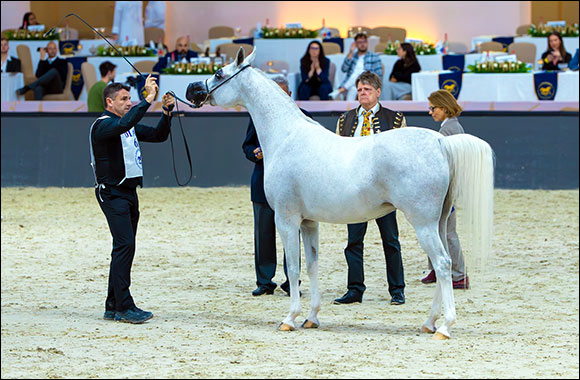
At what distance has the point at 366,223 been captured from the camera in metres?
7.86

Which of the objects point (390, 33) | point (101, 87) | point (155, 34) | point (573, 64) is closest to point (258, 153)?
point (101, 87)

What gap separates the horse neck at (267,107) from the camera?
23.5 feet

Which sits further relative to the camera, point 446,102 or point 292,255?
point 446,102

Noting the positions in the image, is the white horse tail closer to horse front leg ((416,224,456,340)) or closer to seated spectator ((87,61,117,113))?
horse front leg ((416,224,456,340))

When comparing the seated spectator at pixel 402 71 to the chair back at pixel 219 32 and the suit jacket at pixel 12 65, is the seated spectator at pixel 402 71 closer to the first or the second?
the suit jacket at pixel 12 65

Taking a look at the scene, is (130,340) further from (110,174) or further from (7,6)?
(7,6)

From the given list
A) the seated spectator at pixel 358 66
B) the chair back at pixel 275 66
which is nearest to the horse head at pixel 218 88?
the seated spectator at pixel 358 66

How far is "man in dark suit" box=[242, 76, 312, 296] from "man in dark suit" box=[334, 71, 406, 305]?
0.60 meters

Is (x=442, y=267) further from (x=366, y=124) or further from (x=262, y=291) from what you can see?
(x=262, y=291)

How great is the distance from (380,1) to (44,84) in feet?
36.5

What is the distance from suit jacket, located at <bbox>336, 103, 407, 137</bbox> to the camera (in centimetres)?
786

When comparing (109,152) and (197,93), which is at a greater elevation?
(197,93)

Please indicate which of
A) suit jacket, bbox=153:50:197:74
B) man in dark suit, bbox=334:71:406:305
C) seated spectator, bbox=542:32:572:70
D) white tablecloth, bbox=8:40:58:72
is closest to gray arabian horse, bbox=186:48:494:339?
man in dark suit, bbox=334:71:406:305

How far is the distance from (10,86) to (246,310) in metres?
11.1
